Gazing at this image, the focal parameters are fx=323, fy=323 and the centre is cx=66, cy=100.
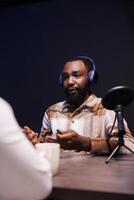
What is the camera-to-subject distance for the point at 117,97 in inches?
57.9

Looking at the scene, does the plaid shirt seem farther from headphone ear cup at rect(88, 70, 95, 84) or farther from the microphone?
the microphone

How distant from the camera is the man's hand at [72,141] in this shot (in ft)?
4.96

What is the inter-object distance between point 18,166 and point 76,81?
182 centimetres

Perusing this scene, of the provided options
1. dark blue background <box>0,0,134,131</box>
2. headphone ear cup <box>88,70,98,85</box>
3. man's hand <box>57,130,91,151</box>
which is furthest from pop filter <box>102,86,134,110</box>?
dark blue background <box>0,0,134,131</box>

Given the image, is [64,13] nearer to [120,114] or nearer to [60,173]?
[120,114]

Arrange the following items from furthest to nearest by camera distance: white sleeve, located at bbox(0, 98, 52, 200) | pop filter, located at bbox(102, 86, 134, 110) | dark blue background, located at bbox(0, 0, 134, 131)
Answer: dark blue background, located at bbox(0, 0, 134, 131) < pop filter, located at bbox(102, 86, 134, 110) < white sleeve, located at bbox(0, 98, 52, 200)

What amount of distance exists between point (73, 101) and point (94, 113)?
22 cm

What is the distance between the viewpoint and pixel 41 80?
3.03m

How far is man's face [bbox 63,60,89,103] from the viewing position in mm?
2506

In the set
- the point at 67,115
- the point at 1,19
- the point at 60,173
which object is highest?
the point at 1,19

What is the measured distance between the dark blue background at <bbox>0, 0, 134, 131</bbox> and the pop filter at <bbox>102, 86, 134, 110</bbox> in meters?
1.27

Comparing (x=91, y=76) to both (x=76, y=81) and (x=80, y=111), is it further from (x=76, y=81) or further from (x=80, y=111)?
(x=80, y=111)

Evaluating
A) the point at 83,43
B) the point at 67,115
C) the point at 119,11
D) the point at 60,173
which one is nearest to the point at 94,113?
the point at 67,115

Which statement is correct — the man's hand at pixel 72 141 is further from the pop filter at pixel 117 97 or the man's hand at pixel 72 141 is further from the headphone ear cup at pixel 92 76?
the headphone ear cup at pixel 92 76
